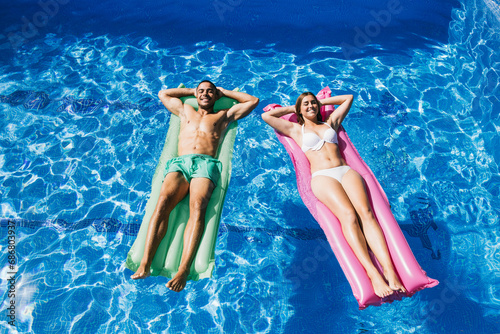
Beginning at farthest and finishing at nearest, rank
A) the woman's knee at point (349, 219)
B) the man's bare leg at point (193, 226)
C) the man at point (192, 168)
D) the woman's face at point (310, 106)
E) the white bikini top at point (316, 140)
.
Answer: the woman's face at point (310, 106) < the white bikini top at point (316, 140) < the woman's knee at point (349, 219) < the man at point (192, 168) < the man's bare leg at point (193, 226)

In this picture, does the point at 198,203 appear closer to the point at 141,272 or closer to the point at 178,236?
the point at 178,236

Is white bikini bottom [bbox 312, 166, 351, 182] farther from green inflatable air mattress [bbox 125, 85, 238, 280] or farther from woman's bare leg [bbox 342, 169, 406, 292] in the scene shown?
green inflatable air mattress [bbox 125, 85, 238, 280]

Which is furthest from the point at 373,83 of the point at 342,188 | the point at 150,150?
the point at 150,150

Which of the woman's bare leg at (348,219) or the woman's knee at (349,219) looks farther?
the woman's knee at (349,219)

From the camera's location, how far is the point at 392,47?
6.15m

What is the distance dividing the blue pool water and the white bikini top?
66 centimetres

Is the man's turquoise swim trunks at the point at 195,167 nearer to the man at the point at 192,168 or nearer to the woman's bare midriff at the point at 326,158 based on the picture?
the man at the point at 192,168

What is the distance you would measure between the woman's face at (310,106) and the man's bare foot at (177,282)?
7.24ft

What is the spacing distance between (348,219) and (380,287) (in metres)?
0.65

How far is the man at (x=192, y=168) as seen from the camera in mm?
3293

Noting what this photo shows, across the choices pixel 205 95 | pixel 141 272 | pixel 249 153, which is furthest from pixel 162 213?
pixel 249 153

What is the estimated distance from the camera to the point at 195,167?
149 inches

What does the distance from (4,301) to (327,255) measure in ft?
11.0

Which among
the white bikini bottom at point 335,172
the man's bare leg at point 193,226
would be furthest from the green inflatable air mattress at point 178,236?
the white bikini bottom at point 335,172
